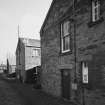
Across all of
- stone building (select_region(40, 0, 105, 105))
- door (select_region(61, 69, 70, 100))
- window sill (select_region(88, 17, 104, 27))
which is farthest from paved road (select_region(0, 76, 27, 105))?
window sill (select_region(88, 17, 104, 27))

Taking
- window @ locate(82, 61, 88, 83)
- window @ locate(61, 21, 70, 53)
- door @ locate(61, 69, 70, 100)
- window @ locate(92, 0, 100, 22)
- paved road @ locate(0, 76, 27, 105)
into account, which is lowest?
paved road @ locate(0, 76, 27, 105)

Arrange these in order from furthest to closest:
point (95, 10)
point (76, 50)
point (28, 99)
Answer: point (28, 99)
point (76, 50)
point (95, 10)

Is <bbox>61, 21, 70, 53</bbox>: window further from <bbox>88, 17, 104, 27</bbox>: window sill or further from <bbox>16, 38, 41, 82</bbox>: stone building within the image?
<bbox>16, 38, 41, 82</bbox>: stone building

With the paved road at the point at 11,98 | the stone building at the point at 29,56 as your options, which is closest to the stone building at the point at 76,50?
the paved road at the point at 11,98

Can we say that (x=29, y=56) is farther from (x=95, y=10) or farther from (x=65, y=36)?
(x=95, y=10)

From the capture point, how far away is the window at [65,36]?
1084 cm

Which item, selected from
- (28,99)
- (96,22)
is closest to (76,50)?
(96,22)

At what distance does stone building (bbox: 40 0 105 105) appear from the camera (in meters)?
7.75

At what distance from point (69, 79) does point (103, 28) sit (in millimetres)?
4866

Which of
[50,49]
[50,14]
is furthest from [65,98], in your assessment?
[50,14]

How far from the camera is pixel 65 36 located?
36.3 feet

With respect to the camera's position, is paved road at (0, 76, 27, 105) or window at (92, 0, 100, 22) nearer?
window at (92, 0, 100, 22)

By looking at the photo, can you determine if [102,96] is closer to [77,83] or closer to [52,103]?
[77,83]

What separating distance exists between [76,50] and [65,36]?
2.00 metres
